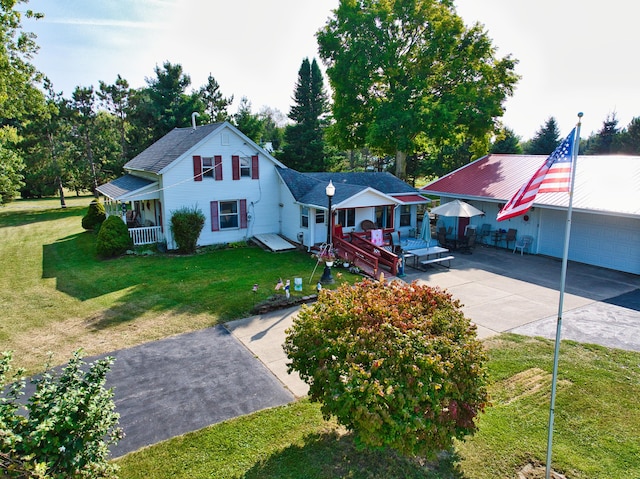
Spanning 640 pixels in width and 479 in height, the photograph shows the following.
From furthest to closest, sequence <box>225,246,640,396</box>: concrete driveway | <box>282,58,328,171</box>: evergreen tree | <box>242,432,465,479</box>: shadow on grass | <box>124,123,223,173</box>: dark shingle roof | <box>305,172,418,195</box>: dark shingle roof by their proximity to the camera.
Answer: <box>282,58,328,171</box>: evergreen tree, <box>305,172,418,195</box>: dark shingle roof, <box>124,123,223,173</box>: dark shingle roof, <box>225,246,640,396</box>: concrete driveway, <box>242,432,465,479</box>: shadow on grass

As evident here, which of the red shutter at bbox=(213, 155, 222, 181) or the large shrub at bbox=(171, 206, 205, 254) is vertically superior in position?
the red shutter at bbox=(213, 155, 222, 181)

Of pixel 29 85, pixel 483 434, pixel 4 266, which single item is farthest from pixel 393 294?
pixel 29 85

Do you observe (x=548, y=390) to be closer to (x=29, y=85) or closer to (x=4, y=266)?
(x=4, y=266)

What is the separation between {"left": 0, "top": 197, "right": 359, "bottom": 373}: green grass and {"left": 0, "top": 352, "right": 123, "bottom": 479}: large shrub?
210 inches

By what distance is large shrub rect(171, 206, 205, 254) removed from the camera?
18.5 metres

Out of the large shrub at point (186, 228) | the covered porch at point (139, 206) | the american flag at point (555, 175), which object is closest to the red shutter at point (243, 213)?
the large shrub at point (186, 228)

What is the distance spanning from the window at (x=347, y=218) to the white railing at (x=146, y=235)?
8.74 m

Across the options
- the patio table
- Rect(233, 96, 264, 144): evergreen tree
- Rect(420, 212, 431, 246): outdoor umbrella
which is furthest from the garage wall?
Rect(233, 96, 264, 144): evergreen tree

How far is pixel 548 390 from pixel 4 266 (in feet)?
66.1

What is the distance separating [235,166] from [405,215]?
9.40m

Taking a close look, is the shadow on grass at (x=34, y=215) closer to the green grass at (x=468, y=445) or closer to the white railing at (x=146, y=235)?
the white railing at (x=146, y=235)

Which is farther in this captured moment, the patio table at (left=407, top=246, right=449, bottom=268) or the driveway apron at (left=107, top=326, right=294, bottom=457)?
the patio table at (left=407, top=246, right=449, bottom=268)

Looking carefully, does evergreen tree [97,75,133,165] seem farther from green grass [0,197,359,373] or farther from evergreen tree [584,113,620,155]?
evergreen tree [584,113,620,155]

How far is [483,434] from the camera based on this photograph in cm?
652
